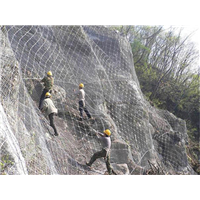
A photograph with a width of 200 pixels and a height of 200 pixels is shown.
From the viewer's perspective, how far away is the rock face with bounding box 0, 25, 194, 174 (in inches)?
110

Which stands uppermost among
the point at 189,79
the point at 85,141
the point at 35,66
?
the point at 189,79

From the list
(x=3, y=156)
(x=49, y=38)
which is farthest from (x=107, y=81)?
(x=3, y=156)

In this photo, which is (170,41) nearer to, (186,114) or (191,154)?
(186,114)

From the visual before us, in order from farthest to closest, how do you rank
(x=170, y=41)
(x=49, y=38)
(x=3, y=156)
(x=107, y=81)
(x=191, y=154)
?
(x=170, y=41), (x=191, y=154), (x=107, y=81), (x=49, y=38), (x=3, y=156)

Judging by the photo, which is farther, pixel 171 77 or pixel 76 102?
pixel 171 77

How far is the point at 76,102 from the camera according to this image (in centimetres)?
506

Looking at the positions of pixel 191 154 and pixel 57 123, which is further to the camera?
pixel 191 154

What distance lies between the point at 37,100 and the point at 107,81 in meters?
2.30

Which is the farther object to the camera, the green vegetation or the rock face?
the green vegetation

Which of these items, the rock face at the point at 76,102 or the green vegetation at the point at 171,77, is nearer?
the rock face at the point at 76,102

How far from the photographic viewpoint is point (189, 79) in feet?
49.4

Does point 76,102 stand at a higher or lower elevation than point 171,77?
lower

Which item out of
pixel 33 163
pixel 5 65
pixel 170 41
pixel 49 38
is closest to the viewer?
pixel 33 163

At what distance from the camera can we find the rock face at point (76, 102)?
2.80 meters
